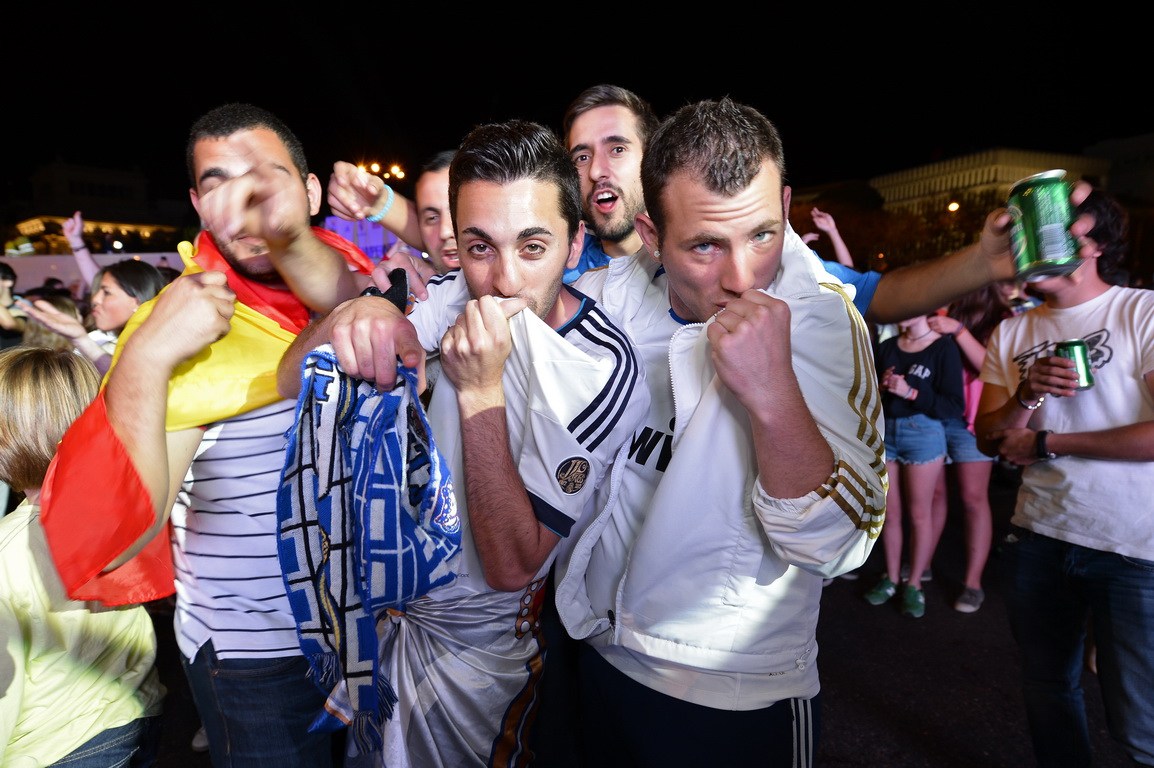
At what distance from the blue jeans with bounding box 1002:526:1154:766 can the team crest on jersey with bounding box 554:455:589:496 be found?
1.85 metres

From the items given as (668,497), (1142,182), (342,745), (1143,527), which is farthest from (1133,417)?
(1142,182)

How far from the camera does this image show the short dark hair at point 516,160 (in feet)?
5.24

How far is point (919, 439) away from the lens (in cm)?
423

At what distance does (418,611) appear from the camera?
149 centimetres

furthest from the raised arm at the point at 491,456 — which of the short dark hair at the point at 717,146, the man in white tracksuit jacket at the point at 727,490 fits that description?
the short dark hair at the point at 717,146

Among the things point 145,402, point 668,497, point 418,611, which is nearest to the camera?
point 145,402

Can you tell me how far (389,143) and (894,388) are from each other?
11250 millimetres

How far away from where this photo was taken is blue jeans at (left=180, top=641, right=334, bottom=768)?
4.97 ft

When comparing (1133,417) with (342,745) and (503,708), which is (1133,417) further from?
Answer: (342,745)

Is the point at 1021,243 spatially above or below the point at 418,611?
above

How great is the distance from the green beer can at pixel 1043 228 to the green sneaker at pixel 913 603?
3.40 metres

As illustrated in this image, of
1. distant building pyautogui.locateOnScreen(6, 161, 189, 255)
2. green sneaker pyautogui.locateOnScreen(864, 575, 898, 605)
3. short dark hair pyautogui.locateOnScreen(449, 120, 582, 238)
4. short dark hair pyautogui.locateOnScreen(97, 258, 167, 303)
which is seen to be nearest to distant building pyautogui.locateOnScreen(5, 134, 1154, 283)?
distant building pyautogui.locateOnScreen(6, 161, 189, 255)

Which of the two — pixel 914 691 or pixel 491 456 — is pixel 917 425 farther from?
pixel 491 456

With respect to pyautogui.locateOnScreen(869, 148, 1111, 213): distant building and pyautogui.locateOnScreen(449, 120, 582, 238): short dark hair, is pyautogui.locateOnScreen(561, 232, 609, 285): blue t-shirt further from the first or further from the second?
pyautogui.locateOnScreen(869, 148, 1111, 213): distant building
